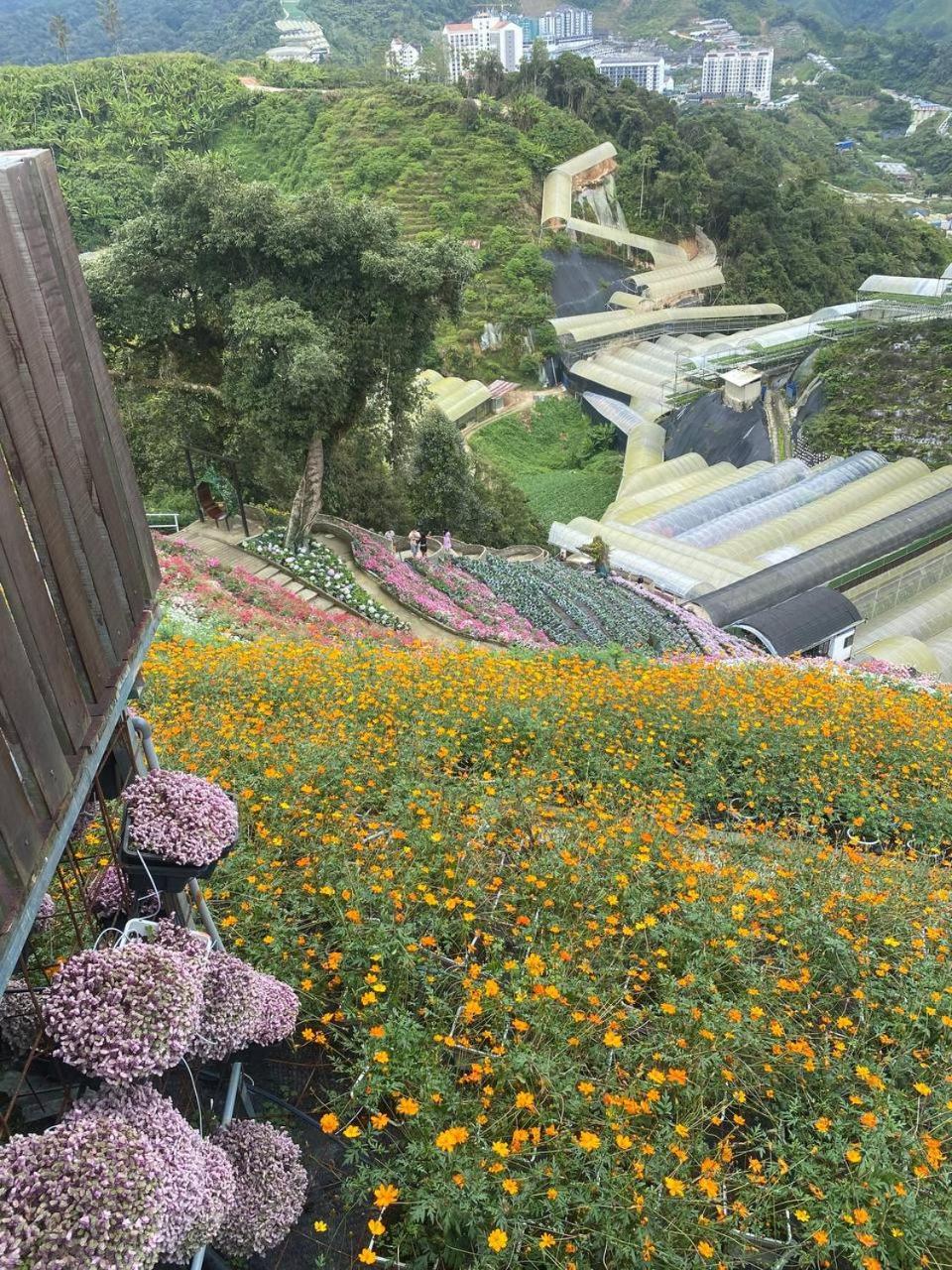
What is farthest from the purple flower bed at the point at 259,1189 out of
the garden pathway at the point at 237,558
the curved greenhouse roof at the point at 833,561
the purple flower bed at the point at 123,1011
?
the curved greenhouse roof at the point at 833,561

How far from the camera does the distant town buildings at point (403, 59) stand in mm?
70312

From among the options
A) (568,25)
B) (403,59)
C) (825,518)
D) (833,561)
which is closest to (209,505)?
(833,561)

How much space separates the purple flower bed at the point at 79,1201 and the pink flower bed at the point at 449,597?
1193cm

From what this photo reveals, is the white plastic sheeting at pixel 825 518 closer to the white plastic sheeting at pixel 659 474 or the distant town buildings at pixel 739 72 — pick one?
the white plastic sheeting at pixel 659 474

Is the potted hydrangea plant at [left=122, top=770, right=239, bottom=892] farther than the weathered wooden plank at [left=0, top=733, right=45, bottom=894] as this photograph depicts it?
Yes

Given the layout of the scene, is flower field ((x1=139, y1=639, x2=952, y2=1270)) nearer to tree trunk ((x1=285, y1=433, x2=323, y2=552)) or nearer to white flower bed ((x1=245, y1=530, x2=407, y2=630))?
white flower bed ((x1=245, y1=530, x2=407, y2=630))

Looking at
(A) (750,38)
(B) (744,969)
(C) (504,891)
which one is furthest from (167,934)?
(A) (750,38)

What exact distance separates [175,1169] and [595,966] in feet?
8.09

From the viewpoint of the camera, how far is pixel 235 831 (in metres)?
3.25

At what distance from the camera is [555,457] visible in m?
36.2

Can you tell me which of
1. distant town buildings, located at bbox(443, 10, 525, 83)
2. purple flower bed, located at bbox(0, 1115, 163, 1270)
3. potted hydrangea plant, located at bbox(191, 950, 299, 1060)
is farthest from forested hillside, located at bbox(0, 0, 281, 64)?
purple flower bed, located at bbox(0, 1115, 163, 1270)

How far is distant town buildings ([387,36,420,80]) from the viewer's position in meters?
70.3

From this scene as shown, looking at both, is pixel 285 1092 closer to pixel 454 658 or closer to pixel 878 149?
pixel 454 658

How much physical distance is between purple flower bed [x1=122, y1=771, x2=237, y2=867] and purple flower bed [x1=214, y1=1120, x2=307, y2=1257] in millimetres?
1066
